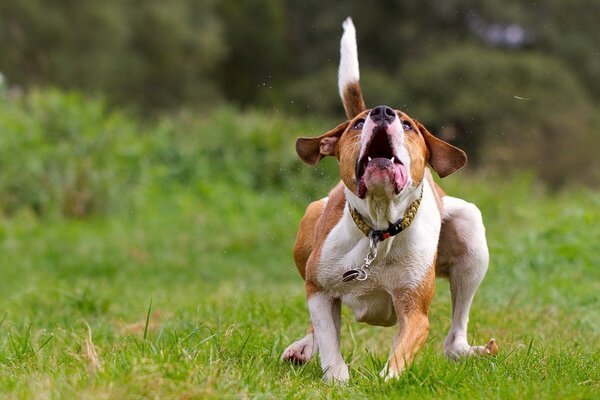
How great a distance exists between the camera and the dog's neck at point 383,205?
419cm

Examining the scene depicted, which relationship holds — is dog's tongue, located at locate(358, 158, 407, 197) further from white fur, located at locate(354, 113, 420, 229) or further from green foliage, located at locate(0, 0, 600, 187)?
green foliage, located at locate(0, 0, 600, 187)

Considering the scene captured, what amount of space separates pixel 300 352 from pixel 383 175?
1.12 metres

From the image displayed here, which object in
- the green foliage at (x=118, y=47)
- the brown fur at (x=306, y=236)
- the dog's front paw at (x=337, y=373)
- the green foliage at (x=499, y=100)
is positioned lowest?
the green foliage at (x=499, y=100)

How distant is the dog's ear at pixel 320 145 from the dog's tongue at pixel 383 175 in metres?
0.46

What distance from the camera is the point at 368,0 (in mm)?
35438

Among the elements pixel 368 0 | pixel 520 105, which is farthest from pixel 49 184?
pixel 368 0

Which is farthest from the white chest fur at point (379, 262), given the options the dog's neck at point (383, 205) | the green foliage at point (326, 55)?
the green foliage at point (326, 55)

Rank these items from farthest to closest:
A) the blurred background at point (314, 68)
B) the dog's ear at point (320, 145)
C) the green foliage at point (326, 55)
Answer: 1. the green foliage at point (326, 55)
2. the blurred background at point (314, 68)
3. the dog's ear at point (320, 145)

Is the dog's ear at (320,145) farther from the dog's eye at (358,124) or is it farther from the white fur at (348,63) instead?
the white fur at (348,63)

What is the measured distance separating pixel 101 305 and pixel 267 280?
10.9 feet

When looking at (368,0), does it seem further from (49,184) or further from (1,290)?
(1,290)

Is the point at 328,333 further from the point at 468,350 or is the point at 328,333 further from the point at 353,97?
the point at 353,97

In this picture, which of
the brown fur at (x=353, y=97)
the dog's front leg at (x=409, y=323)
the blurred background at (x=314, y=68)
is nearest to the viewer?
the dog's front leg at (x=409, y=323)

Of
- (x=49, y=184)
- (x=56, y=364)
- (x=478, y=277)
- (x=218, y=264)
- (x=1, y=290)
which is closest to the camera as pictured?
(x=56, y=364)
